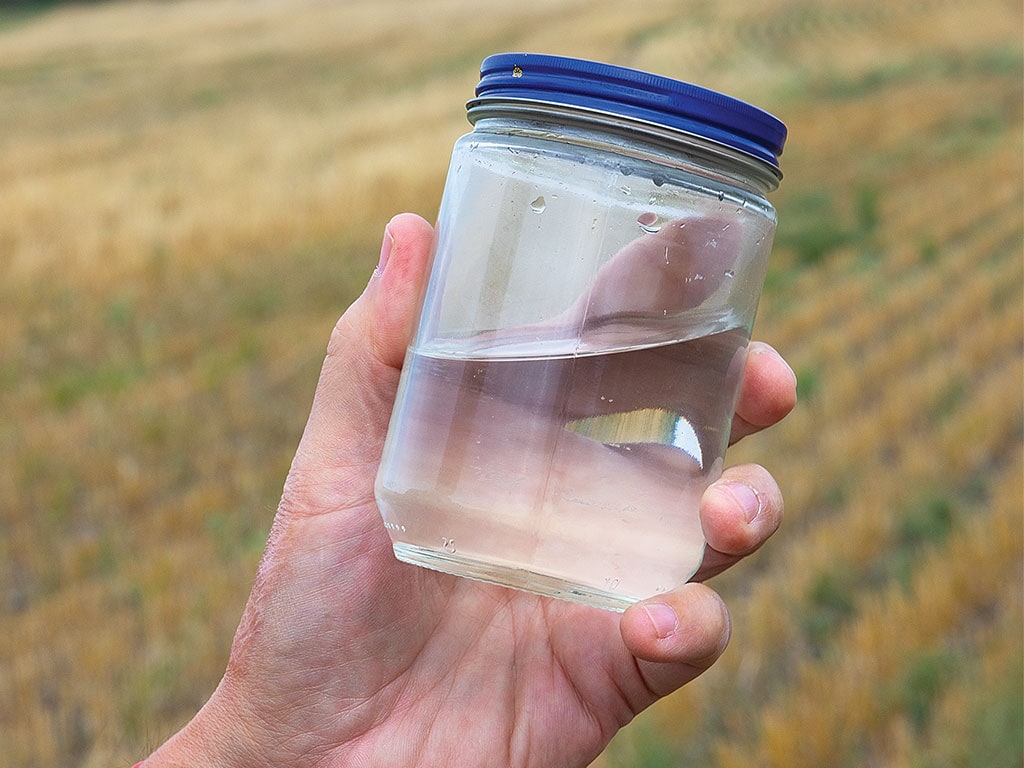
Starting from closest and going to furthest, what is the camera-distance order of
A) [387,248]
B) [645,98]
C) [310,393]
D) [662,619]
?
[645,98] < [662,619] < [387,248] < [310,393]

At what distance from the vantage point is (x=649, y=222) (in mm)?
1429

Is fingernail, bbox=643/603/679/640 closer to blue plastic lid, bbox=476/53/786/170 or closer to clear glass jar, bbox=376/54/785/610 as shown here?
clear glass jar, bbox=376/54/785/610

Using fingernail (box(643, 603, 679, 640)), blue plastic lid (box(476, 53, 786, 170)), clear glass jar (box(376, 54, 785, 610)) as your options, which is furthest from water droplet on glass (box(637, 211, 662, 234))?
fingernail (box(643, 603, 679, 640))

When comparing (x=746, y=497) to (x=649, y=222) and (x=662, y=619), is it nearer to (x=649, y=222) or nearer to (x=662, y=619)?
(x=662, y=619)

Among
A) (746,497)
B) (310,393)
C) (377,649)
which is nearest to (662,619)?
(746,497)

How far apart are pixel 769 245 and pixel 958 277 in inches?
244

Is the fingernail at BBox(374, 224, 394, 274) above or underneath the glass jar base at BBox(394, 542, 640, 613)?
above

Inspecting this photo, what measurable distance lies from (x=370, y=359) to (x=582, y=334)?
43 centimetres

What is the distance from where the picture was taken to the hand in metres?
1.71

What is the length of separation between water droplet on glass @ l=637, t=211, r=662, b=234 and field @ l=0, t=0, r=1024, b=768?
55.9 inches

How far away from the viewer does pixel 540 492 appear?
55.5 inches

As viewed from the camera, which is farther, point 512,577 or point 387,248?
point 387,248

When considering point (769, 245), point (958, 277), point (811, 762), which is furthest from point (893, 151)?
point (769, 245)

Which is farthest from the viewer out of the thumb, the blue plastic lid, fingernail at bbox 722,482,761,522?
the thumb
